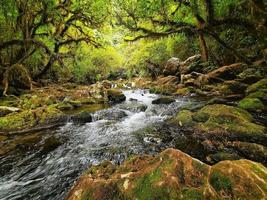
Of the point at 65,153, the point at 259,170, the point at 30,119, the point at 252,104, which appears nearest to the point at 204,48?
the point at 252,104

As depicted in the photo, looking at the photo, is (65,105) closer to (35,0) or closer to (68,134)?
(68,134)

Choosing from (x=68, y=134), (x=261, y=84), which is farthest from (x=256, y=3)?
(x=68, y=134)

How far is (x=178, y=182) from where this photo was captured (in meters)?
2.25

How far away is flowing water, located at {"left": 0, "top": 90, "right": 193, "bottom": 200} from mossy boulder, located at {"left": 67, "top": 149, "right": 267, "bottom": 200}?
4.26 feet

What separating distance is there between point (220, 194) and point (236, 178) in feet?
0.92

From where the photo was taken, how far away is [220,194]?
6.81ft

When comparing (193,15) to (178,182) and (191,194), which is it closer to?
(178,182)

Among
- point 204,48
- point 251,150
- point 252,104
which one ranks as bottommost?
point 251,150

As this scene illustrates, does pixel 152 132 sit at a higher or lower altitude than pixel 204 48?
lower

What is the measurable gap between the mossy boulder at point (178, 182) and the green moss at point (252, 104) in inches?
189

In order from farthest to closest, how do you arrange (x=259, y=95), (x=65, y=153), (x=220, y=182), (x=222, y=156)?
(x=259, y=95) < (x=65, y=153) < (x=222, y=156) < (x=220, y=182)

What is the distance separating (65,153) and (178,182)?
3.72m

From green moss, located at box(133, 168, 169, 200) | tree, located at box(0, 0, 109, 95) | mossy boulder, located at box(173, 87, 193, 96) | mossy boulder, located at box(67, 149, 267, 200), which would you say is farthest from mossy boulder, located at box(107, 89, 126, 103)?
green moss, located at box(133, 168, 169, 200)

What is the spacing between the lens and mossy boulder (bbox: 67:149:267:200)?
2.09 meters
